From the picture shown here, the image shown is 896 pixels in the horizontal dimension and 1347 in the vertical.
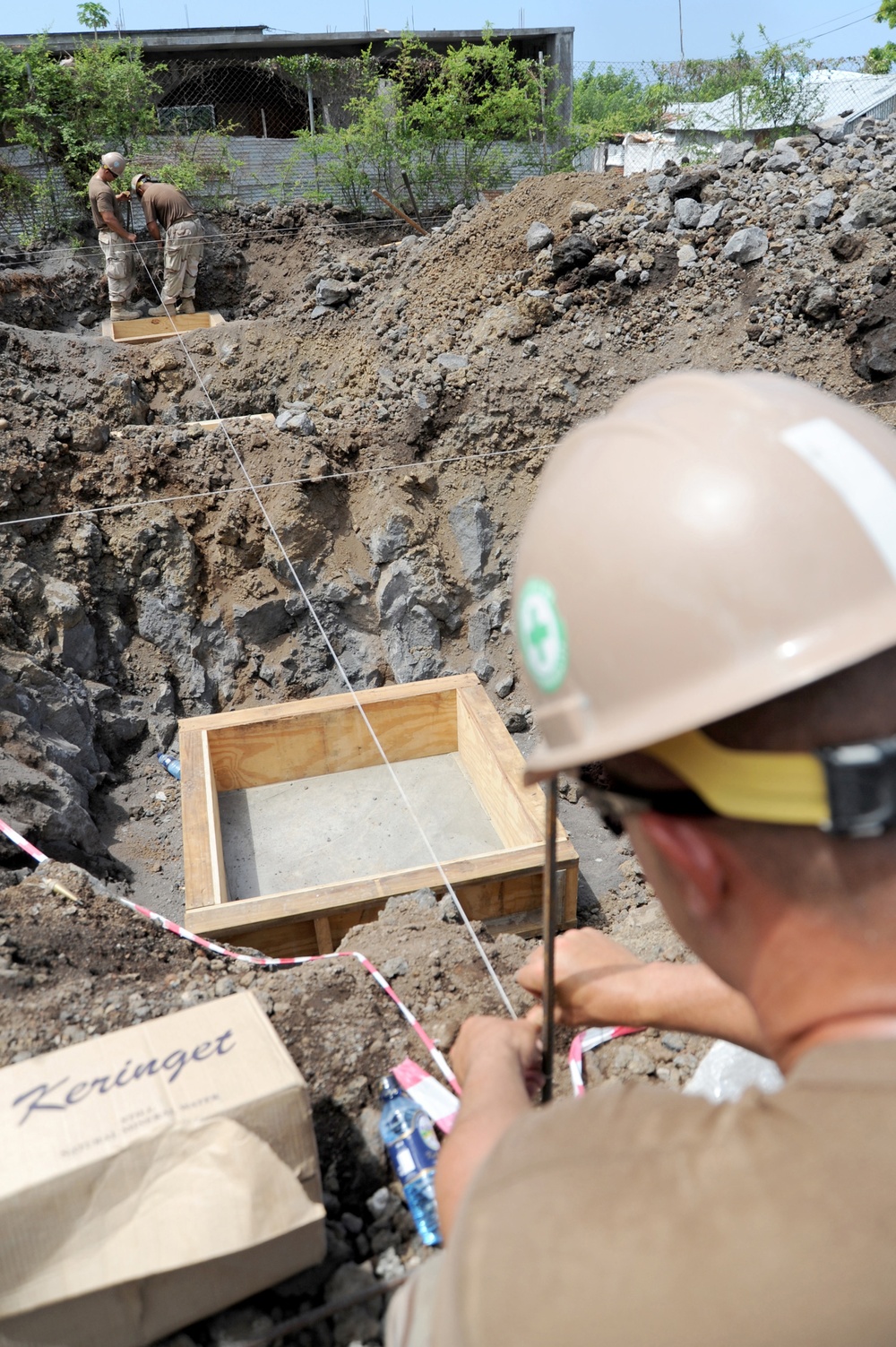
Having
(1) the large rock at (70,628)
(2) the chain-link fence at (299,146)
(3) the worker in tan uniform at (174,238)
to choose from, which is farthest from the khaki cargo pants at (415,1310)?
(2) the chain-link fence at (299,146)

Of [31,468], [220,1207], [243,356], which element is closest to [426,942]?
[220,1207]

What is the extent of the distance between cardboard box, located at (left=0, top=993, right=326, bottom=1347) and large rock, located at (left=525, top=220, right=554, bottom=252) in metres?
8.49

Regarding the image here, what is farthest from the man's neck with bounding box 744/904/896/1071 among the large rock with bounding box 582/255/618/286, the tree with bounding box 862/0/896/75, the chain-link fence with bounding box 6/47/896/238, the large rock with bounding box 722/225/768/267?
the tree with bounding box 862/0/896/75

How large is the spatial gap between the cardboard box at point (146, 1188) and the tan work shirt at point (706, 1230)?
824 mm

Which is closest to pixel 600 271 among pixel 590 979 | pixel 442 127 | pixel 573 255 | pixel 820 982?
pixel 573 255

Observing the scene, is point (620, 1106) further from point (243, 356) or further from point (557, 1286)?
point (243, 356)

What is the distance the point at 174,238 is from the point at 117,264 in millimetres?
753

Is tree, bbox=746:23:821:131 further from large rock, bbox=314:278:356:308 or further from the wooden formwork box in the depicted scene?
the wooden formwork box

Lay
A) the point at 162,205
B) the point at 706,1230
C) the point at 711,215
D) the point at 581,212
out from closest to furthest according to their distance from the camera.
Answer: the point at 706,1230 < the point at 711,215 < the point at 581,212 < the point at 162,205

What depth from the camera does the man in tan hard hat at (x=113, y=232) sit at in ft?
33.4

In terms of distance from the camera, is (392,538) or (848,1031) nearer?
(848,1031)

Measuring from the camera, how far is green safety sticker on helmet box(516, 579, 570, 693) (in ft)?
3.18

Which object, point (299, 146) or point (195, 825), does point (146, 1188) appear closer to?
point (195, 825)

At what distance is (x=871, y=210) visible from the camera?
296 inches
